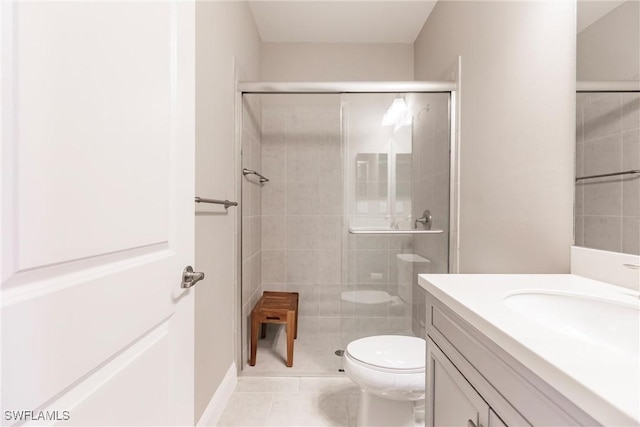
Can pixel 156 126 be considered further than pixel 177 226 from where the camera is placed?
No

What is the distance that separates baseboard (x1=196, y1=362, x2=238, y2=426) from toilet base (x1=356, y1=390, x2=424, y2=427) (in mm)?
732

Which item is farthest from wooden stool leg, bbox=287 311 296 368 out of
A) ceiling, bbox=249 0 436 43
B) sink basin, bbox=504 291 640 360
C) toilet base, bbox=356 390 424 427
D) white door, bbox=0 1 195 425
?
ceiling, bbox=249 0 436 43

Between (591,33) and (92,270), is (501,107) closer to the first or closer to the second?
(591,33)

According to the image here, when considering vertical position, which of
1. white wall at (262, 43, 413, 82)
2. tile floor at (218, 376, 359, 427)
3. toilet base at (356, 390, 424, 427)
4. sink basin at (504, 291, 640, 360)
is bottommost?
tile floor at (218, 376, 359, 427)

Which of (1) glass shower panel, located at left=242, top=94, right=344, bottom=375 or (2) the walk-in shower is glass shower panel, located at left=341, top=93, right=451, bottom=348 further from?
(1) glass shower panel, located at left=242, top=94, right=344, bottom=375

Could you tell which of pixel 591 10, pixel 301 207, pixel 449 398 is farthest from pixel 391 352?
pixel 301 207

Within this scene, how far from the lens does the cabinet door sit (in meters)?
0.67

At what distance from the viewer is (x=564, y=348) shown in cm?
49

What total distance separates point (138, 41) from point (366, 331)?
198 centimetres

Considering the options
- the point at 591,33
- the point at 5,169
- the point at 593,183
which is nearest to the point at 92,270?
the point at 5,169

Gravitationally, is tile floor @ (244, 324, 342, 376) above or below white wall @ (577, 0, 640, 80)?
below

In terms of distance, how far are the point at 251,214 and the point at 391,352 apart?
1429 millimetres

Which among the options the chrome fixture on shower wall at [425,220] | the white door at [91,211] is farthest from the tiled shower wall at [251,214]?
the white door at [91,211]

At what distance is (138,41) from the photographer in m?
0.61
